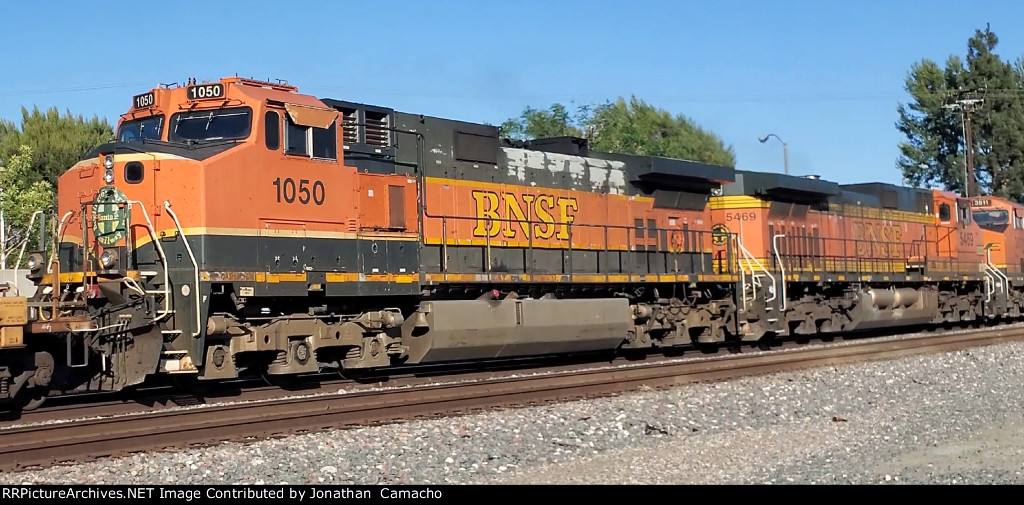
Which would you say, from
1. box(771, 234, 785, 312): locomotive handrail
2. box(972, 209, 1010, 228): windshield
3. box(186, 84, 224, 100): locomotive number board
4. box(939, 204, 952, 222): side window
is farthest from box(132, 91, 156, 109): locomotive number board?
box(972, 209, 1010, 228): windshield

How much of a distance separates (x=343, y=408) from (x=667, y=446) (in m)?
2.98

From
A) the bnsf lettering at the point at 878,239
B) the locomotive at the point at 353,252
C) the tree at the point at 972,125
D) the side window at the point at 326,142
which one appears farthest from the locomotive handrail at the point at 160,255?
the tree at the point at 972,125

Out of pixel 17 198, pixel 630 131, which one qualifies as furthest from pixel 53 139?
pixel 630 131

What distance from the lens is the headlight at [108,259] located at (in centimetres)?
977

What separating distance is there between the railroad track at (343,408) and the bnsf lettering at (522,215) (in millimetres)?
1984

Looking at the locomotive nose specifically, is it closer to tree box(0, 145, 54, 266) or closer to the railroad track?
the railroad track

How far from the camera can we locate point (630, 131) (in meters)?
42.7

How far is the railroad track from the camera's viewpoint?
763cm

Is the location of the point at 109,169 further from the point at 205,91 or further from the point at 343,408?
the point at 343,408
